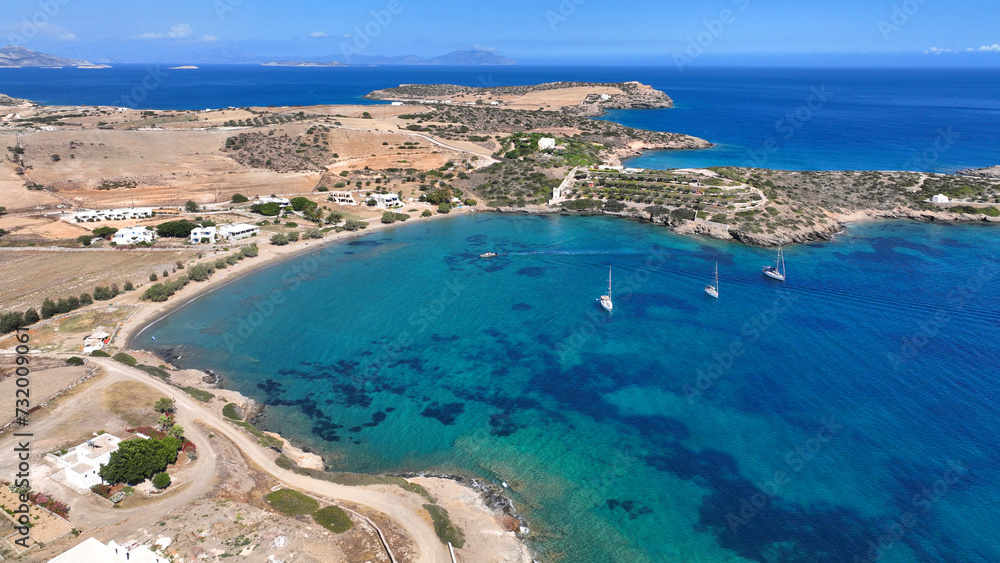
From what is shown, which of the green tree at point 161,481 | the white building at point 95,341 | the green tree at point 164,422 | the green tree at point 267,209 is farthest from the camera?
the green tree at point 267,209

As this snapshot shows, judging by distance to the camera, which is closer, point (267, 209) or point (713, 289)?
point (713, 289)

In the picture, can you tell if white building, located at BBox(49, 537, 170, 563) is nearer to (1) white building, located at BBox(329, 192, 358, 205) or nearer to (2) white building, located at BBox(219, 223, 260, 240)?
(2) white building, located at BBox(219, 223, 260, 240)

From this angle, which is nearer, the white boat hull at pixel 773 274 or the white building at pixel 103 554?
the white building at pixel 103 554

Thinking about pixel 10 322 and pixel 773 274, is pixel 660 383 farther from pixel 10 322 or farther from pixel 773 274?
pixel 10 322

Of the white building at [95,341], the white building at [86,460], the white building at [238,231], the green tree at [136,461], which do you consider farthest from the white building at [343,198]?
the green tree at [136,461]

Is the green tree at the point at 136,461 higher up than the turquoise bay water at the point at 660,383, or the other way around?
the green tree at the point at 136,461

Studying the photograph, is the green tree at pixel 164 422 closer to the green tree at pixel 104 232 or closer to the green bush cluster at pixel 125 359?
the green bush cluster at pixel 125 359

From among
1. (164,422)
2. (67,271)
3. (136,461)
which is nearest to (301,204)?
(67,271)
